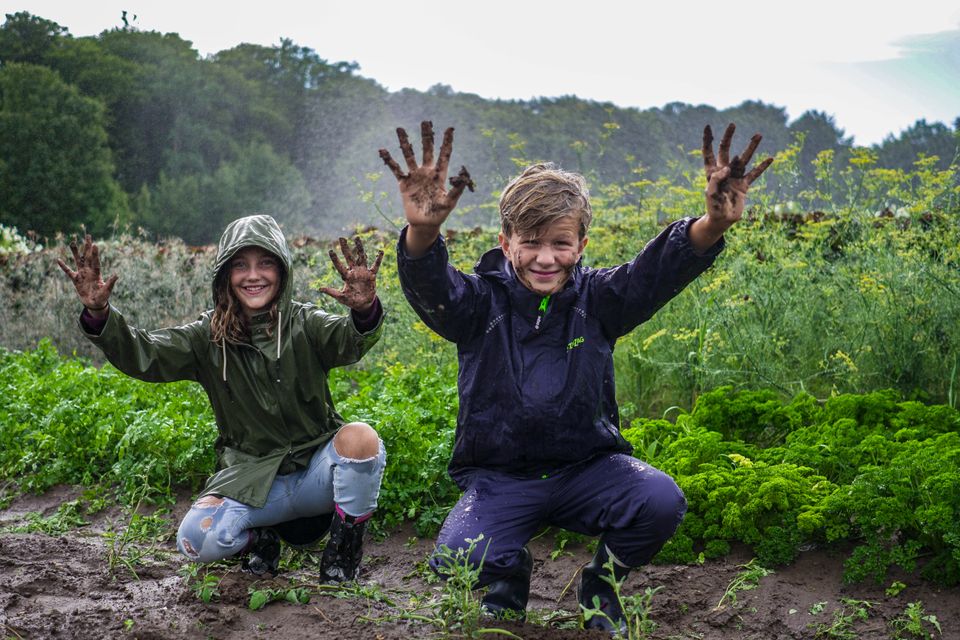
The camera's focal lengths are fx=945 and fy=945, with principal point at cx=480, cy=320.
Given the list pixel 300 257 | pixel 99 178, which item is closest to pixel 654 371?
pixel 300 257

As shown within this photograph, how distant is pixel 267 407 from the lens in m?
3.54

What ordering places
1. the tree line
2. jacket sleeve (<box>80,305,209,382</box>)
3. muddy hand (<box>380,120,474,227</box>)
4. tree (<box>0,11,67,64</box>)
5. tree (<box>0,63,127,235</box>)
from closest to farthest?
muddy hand (<box>380,120,474,227</box>) < jacket sleeve (<box>80,305,209,382</box>) < tree (<box>0,63,127,235</box>) < the tree line < tree (<box>0,11,67,64</box>)

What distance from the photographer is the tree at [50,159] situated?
17.2m

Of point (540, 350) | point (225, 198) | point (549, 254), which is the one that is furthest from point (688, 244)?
point (225, 198)

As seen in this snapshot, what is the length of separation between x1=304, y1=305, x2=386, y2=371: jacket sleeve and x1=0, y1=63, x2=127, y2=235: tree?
1507 cm

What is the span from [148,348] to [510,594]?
5.18 feet

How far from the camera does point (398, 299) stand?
6.71m

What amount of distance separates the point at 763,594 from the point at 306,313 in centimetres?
196

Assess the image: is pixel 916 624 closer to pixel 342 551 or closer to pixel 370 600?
pixel 370 600

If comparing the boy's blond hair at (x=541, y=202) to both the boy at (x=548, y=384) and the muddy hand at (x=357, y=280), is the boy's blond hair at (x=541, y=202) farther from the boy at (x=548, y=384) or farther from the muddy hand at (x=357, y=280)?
the muddy hand at (x=357, y=280)

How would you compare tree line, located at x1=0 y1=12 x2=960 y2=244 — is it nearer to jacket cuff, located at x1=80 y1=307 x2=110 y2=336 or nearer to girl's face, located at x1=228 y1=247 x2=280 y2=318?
girl's face, located at x1=228 y1=247 x2=280 y2=318

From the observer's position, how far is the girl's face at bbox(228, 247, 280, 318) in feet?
11.8

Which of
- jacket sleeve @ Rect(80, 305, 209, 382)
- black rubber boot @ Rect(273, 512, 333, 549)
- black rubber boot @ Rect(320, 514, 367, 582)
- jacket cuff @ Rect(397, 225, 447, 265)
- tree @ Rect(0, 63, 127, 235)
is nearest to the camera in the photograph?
jacket cuff @ Rect(397, 225, 447, 265)

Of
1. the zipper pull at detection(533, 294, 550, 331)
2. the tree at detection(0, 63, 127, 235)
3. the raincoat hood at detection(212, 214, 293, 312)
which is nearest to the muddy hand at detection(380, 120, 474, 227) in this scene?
the zipper pull at detection(533, 294, 550, 331)
